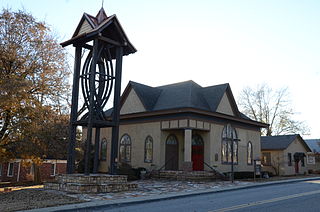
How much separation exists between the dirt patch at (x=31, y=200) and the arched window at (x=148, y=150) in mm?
12486

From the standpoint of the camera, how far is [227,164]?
87.4 ft

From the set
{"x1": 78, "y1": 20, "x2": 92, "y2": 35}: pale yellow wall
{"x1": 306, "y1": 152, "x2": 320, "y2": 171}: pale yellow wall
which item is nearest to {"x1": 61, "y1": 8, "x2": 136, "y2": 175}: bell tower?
{"x1": 78, "y1": 20, "x2": 92, "y2": 35}: pale yellow wall

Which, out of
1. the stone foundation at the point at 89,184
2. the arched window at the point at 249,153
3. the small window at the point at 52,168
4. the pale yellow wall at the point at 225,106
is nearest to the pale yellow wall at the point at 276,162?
the arched window at the point at 249,153

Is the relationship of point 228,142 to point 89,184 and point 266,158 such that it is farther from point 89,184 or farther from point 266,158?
point 89,184

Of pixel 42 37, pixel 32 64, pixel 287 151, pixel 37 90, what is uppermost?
pixel 42 37

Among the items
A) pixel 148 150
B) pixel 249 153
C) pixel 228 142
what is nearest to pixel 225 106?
pixel 228 142

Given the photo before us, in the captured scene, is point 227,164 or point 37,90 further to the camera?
point 227,164

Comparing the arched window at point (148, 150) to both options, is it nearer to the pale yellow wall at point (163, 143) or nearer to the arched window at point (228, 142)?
the pale yellow wall at point (163, 143)

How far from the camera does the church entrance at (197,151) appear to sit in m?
25.8

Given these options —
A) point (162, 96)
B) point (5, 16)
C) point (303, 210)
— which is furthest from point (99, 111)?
point (162, 96)

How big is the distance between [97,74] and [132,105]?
10.9 m

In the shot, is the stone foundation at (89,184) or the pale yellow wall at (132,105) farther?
the pale yellow wall at (132,105)

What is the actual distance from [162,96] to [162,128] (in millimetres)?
4429

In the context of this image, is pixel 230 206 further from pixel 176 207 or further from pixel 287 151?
pixel 287 151
